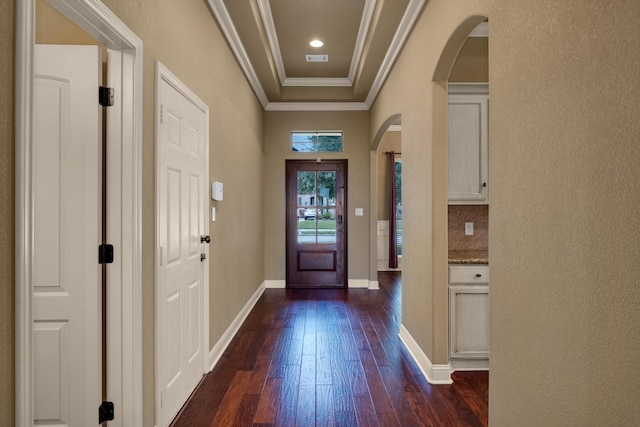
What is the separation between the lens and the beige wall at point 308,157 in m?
5.85

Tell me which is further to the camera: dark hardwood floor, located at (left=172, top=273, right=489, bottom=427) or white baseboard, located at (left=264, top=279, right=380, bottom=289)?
white baseboard, located at (left=264, top=279, right=380, bottom=289)

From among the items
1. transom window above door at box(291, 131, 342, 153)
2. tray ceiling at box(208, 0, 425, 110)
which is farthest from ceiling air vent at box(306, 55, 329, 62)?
transom window above door at box(291, 131, 342, 153)

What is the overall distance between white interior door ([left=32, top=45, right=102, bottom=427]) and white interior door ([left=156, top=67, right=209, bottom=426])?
36 centimetres

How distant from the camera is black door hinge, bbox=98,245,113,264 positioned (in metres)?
1.65

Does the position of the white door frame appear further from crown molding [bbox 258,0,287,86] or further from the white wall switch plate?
the white wall switch plate

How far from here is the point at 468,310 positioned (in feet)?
9.09

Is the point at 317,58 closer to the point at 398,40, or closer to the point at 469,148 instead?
the point at 398,40

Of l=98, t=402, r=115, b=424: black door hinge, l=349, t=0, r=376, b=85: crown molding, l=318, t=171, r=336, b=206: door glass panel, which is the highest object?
l=349, t=0, r=376, b=85: crown molding

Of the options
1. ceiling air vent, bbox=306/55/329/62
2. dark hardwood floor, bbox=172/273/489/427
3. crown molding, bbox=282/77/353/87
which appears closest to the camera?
dark hardwood floor, bbox=172/273/489/427

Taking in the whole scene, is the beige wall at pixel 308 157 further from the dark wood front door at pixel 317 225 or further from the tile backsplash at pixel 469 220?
the tile backsplash at pixel 469 220

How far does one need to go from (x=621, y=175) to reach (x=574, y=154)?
20 centimetres

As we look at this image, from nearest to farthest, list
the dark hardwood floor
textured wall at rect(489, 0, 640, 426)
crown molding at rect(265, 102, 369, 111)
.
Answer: textured wall at rect(489, 0, 640, 426) < the dark hardwood floor < crown molding at rect(265, 102, 369, 111)

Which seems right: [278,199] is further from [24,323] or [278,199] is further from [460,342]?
[24,323]

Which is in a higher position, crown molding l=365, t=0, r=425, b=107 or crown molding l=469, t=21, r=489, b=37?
crown molding l=365, t=0, r=425, b=107
